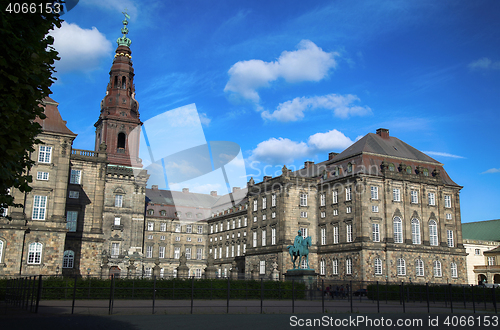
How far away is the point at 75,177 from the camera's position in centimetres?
5969

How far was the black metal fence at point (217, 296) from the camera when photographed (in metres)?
22.3

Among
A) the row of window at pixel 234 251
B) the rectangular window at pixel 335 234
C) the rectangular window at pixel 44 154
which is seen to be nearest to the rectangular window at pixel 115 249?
the row of window at pixel 234 251

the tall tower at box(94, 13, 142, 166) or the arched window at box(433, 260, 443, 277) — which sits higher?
the tall tower at box(94, 13, 142, 166)

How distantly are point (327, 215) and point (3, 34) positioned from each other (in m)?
58.5

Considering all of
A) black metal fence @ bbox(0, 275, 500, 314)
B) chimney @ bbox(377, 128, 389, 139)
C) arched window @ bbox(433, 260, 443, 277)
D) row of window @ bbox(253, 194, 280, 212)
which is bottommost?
black metal fence @ bbox(0, 275, 500, 314)

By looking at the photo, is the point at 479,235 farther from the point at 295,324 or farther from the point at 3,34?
the point at 3,34

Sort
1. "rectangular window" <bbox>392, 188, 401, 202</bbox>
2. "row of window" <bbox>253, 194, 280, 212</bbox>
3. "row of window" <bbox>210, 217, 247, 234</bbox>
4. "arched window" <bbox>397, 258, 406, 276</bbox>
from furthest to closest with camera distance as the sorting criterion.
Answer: "row of window" <bbox>210, 217, 247, 234</bbox> < "row of window" <bbox>253, 194, 280, 212</bbox> < "rectangular window" <bbox>392, 188, 401, 202</bbox> < "arched window" <bbox>397, 258, 406, 276</bbox>

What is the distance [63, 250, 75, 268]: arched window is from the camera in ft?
184

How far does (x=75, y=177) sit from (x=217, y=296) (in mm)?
36599

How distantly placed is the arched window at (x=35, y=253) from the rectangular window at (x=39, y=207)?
9.49ft

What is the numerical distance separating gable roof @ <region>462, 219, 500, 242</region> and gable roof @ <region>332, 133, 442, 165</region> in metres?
32.1

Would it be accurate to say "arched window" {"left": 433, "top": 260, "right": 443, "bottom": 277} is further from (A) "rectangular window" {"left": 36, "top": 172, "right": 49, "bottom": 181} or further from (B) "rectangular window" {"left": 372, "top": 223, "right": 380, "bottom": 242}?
(A) "rectangular window" {"left": 36, "top": 172, "right": 49, "bottom": 181}

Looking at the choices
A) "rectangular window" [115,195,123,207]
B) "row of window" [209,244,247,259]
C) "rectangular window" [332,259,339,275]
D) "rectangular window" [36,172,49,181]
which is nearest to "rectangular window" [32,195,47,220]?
"rectangular window" [36,172,49,181]

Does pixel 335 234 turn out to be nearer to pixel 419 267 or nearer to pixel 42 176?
pixel 419 267
